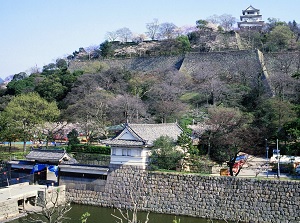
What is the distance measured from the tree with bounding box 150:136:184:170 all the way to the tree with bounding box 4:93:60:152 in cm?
1245

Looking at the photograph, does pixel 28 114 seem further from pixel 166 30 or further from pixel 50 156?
pixel 166 30

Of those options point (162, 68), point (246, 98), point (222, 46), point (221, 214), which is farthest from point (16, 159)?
point (222, 46)

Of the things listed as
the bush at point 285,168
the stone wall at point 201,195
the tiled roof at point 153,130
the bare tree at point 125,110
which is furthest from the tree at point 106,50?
the bush at point 285,168

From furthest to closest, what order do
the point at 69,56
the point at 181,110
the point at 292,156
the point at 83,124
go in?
1. the point at 69,56
2. the point at 181,110
3. the point at 83,124
4. the point at 292,156

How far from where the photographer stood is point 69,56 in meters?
72.5

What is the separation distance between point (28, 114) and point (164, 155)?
1303 cm

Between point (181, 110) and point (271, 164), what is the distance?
13.6 m

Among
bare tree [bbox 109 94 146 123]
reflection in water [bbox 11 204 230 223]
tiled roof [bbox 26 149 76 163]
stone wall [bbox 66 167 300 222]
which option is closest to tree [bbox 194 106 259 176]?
stone wall [bbox 66 167 300 222]

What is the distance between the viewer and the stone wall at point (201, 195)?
53.3 feet

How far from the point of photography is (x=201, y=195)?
17.8 m

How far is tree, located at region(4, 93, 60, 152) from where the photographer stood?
28.2m

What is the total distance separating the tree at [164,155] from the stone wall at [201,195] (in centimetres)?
103

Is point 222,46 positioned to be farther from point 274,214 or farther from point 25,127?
point 274,214

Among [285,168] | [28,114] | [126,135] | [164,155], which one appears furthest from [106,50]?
[285,168]
